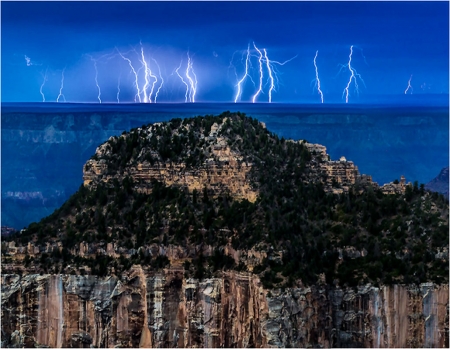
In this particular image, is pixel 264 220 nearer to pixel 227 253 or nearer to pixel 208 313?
pixel 227 253

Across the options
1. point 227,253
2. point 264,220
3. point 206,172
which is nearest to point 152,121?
point 206,172

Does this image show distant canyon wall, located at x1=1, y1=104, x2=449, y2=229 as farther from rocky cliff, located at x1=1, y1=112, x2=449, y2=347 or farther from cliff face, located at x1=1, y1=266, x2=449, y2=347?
cliff face, located at x1=1, y1=266, x2=449, y2=347

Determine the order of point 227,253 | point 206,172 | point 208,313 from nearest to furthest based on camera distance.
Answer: point 208,313 → point 227,253 → point 206,172

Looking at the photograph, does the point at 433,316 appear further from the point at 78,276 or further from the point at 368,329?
the point at 78,276

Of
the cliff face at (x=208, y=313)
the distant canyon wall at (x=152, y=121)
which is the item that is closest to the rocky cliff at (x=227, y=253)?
the cliff face at (x=208, y=313)

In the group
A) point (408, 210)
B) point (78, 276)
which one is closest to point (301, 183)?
point (408, 210)

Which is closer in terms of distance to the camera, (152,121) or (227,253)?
(227,253)

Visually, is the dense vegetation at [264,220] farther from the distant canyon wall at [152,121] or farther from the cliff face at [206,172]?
the distant canyon wall at [152,121]
